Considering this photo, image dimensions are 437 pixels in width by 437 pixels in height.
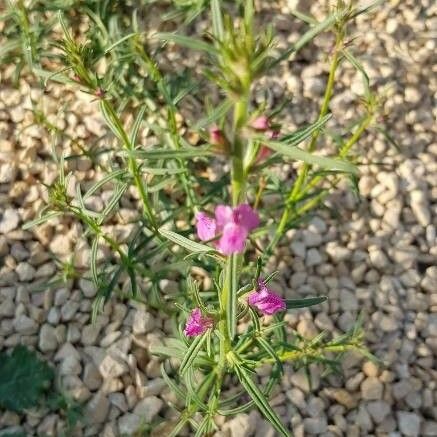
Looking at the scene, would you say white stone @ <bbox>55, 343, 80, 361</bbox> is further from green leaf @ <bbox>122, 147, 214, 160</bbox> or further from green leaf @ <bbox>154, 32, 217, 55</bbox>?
green leaf @ <bbox>154, 32, 217, 55</bbox>

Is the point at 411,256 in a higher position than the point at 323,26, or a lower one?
lower

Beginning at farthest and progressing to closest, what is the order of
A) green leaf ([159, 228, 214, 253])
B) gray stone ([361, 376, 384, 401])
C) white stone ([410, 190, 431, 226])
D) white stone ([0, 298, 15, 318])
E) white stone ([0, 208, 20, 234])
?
white stone ([410, 190, 431, 226])
white stone ([0, 208, 20, 234])
white stone ([0, 298, 15, 318])
gray stone ([361, 376, 384, 401])
green leaf ([159, 228, 214, 253])

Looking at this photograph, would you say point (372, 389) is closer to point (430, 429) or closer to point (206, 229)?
point (430, 429)

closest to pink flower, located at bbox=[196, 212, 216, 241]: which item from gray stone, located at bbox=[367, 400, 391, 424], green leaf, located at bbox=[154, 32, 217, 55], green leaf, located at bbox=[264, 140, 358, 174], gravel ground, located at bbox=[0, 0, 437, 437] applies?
green leaf, located at bbox=[264, 140, 358, 174]

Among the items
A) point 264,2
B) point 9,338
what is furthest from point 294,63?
point 9,338

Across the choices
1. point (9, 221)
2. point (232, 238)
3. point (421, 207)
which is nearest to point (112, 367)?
point (9, 221)

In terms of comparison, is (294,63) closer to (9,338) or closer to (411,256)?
(411,256)
